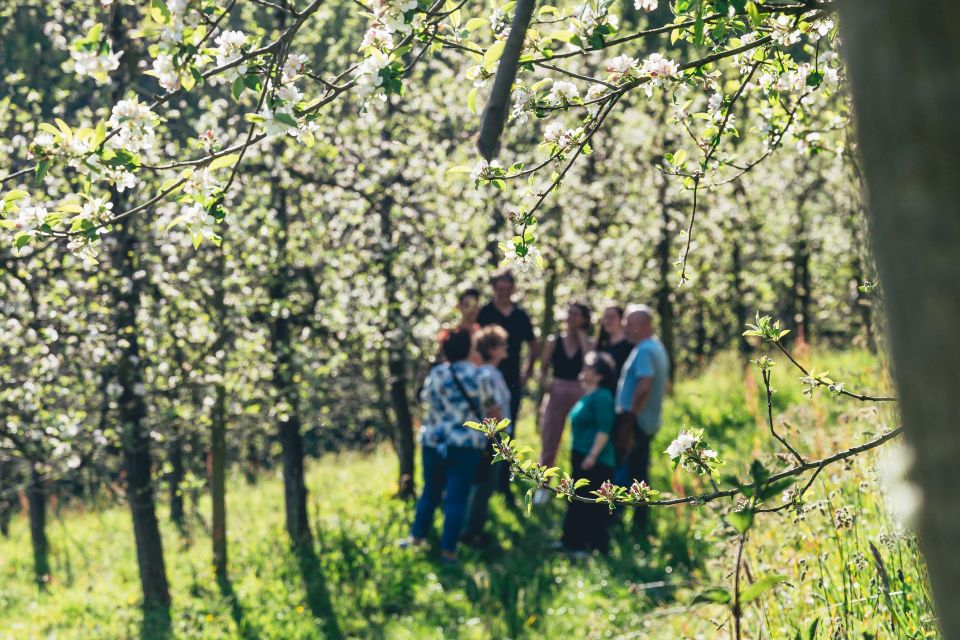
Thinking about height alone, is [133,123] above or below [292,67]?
below

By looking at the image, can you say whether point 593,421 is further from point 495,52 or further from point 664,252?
point 664,252

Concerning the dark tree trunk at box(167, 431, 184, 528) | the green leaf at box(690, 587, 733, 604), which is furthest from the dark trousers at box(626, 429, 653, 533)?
the dark tree trunk at box(167, 431, 184, 528)

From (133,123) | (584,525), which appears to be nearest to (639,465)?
(584,525)

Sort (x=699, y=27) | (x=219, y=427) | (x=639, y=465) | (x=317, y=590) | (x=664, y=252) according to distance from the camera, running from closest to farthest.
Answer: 1. (x=699, y=27)
2. (x=317, y=590)
3. (x=639, y=465)
4. (x=219, y=427)
5. (x=664, y=252)

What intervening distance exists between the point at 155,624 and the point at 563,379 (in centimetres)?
414

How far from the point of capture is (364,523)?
33.0 feet

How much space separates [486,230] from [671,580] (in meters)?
7.29

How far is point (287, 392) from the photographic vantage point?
959 centimetres

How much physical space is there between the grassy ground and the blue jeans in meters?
0.31

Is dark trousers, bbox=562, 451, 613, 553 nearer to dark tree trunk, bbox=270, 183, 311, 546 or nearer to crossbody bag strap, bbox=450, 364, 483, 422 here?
crossbody bag strap, bbox=450, 364, 483, 422

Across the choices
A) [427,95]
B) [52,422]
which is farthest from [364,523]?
[427,95]

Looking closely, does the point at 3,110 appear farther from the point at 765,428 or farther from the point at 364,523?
the point at 765,428

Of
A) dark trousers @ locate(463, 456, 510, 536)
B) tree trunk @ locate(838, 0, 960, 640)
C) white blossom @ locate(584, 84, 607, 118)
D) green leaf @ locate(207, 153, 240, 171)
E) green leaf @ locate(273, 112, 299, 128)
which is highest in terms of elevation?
white blossom @ locate(584, 84, 607, 118)

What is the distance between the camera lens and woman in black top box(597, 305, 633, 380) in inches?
343
